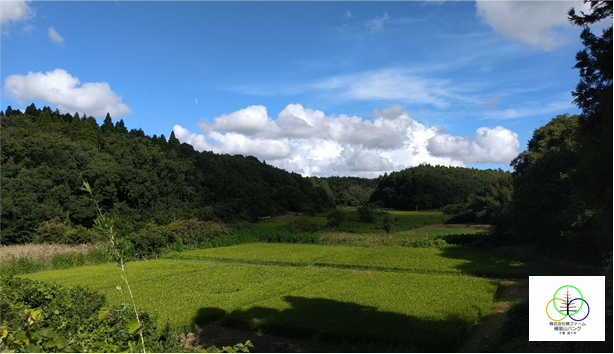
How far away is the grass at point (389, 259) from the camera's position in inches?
754

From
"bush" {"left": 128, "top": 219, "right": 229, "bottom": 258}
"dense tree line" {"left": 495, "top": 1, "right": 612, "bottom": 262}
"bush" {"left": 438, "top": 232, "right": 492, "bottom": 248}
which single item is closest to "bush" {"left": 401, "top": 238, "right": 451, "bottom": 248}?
"bush" {"left": 438, "top": 232, "right": 492, "bottom": 248}

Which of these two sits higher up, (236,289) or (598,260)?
(598,260)

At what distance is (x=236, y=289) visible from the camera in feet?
53.3

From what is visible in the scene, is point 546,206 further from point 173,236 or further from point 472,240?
point 173,236

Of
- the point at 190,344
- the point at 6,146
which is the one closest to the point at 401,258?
Answer: the point at 190,344

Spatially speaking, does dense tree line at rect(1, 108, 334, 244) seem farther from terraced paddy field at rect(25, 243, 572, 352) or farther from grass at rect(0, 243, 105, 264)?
terraced paddy field at rect(25, 243, 572, 352)

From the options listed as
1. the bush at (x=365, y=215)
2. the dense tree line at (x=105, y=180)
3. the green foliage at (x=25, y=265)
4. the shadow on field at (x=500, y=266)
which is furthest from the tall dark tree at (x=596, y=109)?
the bush at (x=365, y=215)

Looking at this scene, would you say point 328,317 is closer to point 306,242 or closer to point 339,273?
point 339,273

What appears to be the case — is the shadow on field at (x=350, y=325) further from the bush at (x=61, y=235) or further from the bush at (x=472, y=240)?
the bush at (x=61, y=235)

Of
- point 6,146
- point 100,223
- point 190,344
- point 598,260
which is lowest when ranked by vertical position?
point 190,344

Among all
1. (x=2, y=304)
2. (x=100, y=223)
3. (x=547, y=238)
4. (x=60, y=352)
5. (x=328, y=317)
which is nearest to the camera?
(x=100, y=223)

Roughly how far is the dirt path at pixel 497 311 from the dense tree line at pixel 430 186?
6433cm

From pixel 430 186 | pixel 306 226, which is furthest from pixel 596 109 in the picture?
pixel 430 186

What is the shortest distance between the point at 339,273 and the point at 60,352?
1638 cm
